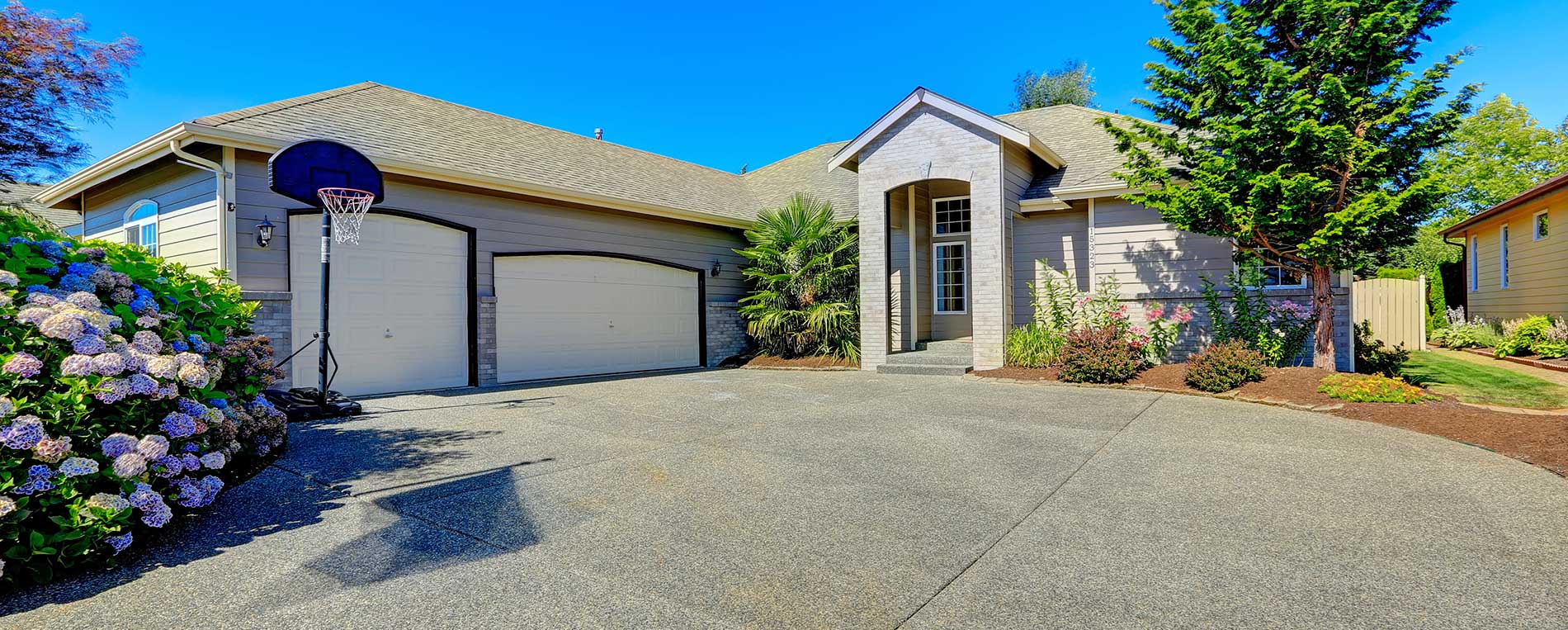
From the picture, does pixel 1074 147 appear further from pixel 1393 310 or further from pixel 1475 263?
pixel 1475 263

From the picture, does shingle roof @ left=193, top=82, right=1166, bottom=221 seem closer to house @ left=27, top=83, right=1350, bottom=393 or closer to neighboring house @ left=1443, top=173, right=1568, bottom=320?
house @ left=27, top=83, right=1350, bottom=393

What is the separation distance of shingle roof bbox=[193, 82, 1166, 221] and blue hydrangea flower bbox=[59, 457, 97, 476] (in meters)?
6.76

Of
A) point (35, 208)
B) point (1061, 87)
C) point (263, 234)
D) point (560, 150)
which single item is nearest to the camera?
point (263, 234)

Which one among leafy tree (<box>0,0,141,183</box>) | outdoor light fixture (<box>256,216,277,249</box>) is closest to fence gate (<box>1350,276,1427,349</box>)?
outdoor light fixture (<box>256,216,277,249</box>)

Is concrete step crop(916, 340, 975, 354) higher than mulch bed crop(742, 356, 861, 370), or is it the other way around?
concrete step crop(916, 340, 975, 354)

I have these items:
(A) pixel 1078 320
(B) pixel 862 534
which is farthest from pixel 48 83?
(A) pixel 1078 320

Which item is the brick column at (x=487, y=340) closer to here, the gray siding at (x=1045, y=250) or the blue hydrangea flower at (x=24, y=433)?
the blue hydrangea flower at (x=24, y=433)

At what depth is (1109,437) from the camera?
6066 mm

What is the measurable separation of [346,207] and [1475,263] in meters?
24.7

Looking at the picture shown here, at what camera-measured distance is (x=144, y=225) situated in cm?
1004

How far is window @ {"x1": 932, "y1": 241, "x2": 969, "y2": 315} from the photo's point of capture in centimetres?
1359

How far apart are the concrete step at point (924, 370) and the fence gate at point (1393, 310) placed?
354 inches

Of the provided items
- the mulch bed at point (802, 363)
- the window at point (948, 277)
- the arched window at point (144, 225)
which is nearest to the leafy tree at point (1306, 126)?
the window at point (948, 277)

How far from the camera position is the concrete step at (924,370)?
1103 centimetres
